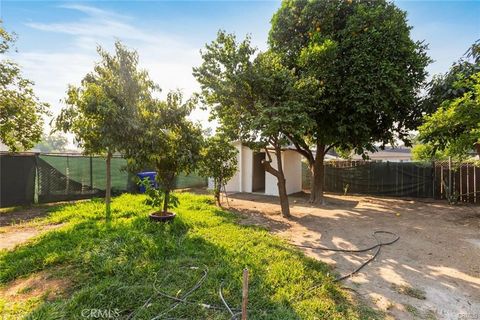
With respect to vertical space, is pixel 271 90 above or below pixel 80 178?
above

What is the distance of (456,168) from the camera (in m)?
9.47

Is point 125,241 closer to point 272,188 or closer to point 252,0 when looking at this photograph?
point 252,0

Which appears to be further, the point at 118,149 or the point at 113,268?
the point at 118,149

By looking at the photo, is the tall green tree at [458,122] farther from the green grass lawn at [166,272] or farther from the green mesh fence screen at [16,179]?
the green mesh fence screen at [16,179]

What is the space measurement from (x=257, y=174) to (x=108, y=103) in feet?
31.1

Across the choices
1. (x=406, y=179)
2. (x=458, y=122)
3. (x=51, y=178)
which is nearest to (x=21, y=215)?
(x=51, y=178)

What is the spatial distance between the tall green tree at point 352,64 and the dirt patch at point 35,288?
18.6 ft

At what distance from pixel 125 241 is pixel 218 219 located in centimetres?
241

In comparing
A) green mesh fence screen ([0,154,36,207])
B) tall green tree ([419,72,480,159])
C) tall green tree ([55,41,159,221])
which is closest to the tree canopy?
tall green tree ([419,72,480,159])

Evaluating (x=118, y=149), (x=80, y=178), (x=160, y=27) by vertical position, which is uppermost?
(x=160, y=27)

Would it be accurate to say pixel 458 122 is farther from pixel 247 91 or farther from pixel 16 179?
pixel 16 179

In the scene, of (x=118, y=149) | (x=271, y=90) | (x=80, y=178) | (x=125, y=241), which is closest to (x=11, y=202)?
(x=80, y=178)

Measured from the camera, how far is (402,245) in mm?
4848

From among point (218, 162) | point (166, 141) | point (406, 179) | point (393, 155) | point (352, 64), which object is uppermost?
point (352, 64)
